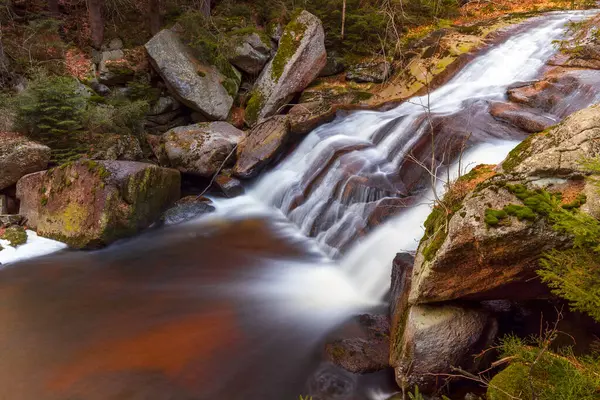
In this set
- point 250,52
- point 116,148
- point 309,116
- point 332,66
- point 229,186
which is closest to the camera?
point 116,148

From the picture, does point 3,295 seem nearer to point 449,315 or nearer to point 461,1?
point 449,315

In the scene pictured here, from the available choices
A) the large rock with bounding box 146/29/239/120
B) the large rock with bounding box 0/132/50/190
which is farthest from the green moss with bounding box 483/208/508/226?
the large rock with bounding box 146/29/239/120

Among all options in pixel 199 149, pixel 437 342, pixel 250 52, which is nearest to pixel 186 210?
pixel 199 149

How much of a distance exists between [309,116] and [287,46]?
9.79 ft

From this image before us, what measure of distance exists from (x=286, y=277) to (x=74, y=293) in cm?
354

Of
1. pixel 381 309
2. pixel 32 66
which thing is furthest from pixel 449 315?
pixel 32 66

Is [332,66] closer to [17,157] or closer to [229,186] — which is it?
[229,186]

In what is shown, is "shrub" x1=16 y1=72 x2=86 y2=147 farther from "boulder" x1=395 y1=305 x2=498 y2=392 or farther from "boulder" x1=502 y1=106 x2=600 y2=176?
"boulder" x1=502 y1=106 x2=600 y2=176

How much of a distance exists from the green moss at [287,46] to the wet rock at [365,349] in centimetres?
877

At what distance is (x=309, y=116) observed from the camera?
10680mm

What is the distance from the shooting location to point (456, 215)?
3.98m

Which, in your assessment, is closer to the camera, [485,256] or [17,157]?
[485,256]

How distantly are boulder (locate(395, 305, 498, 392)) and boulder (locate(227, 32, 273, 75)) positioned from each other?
10.2 metres

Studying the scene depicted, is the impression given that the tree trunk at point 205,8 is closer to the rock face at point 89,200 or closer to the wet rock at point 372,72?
the wet rock at point 372,72
